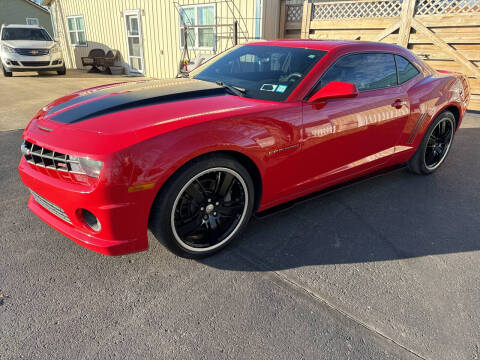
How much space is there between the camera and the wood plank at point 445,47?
7641 mm

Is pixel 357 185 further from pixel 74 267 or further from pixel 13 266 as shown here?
pixel 13 266

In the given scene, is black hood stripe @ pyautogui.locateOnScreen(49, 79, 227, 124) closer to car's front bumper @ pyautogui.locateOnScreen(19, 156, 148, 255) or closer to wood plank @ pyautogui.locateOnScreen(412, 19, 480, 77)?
car's front bumper @ pyautogui.locateOnScreen(19, 156, 148, 255)

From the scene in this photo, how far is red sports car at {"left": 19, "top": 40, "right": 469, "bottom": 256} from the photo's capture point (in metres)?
2.05

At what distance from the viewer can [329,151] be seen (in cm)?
292

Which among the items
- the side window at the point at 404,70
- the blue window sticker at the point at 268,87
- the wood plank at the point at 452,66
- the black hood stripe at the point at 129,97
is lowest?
the wood plank at the point at 452,66

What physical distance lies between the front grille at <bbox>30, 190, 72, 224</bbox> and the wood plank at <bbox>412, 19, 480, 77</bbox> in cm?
867

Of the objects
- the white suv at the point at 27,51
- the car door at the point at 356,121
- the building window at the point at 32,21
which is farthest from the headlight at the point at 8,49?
the building window at the point at 32,21

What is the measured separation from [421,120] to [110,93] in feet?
10.4

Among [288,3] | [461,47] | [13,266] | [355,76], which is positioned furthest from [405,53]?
[288,3]

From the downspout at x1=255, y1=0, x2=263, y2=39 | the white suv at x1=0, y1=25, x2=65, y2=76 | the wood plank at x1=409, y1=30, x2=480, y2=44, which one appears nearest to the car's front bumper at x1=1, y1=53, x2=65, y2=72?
the white suv at x1=0, y1=25, x2=65, y2=76

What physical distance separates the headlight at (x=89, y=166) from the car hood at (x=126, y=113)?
46mm

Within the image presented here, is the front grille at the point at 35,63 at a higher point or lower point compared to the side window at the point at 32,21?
lower

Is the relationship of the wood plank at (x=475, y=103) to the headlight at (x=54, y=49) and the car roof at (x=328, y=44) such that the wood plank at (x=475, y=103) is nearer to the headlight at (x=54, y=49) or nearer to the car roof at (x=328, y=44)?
the car roof at (x=328, y=44)

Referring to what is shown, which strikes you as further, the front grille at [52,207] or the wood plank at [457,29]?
the wood plank at [457,29]
